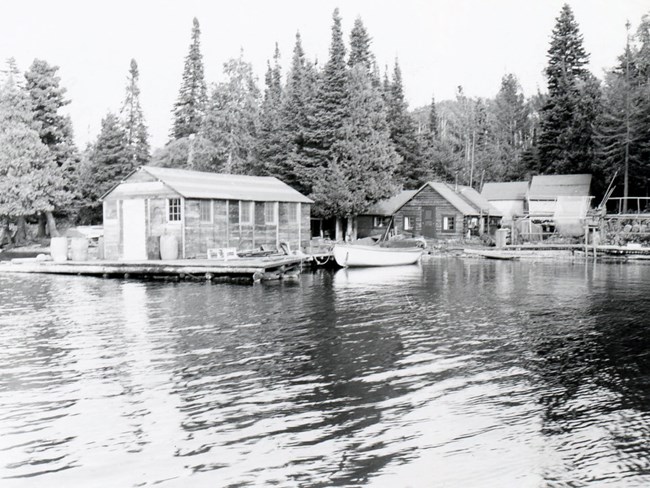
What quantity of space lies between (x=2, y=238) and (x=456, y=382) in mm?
60642

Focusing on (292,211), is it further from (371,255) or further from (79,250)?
(79,250)

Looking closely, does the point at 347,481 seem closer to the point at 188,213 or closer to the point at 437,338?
the point at 437,338

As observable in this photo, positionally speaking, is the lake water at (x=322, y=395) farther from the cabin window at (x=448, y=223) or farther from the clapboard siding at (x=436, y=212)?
the cabin window at (x=448, y=223)

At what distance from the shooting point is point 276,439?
878 cm

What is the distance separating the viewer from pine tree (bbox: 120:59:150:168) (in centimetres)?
7444

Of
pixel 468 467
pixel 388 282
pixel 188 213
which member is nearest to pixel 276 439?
pixel 468 467

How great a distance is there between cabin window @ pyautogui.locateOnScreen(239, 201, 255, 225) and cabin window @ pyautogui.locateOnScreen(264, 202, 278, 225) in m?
1.46

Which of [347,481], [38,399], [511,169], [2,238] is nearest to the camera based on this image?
[347,481]

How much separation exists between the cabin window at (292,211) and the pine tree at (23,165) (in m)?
28.4

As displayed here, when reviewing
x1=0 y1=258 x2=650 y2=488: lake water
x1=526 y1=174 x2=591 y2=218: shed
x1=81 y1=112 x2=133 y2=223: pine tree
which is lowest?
x1=0 y1=258 x2=650 y2=488: lake water

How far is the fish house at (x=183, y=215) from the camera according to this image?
105 feet

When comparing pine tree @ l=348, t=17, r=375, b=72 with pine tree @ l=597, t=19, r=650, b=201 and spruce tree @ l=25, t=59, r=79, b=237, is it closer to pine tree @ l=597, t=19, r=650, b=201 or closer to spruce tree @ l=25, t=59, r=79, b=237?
pine tree @ l=597, t=19, r=650, b=201

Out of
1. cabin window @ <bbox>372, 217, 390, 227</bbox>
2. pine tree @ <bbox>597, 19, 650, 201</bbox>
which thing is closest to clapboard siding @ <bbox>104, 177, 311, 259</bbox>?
cabin window @ <bbox>372, 217, 390, 227</bbox>

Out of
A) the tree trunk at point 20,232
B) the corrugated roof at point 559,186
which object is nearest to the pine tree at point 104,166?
the tree trunk at point 20,232
